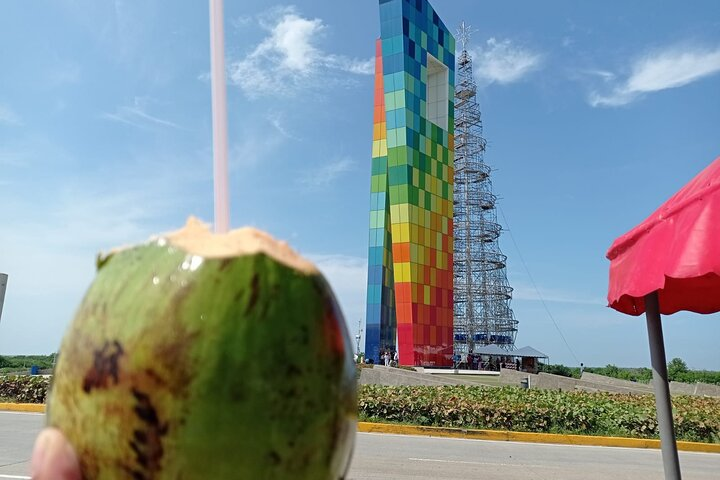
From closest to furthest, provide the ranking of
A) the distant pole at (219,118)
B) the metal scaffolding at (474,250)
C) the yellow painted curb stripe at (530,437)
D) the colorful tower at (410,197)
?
the distant pole at (219,118), the yellow painted curb stripe at (530,437), the colorful tower at (410,197), the metal scaffolding at (474,250)

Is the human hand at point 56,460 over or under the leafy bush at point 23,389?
over

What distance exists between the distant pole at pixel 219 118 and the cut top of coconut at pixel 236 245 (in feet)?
0.28

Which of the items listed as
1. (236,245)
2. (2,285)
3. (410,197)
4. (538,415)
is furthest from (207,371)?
(410,197)

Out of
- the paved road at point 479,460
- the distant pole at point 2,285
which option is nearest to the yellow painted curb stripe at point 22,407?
the paved road at point 479,460

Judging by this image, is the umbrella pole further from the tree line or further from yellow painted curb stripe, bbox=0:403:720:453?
the tree line

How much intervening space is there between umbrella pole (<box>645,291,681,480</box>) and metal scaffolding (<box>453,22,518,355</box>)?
45541mm

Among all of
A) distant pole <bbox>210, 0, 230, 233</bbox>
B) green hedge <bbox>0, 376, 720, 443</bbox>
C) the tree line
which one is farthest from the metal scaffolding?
distant pole <bbox>210, 0, 230, 233</bbox>

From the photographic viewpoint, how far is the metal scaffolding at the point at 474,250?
48.8 meters

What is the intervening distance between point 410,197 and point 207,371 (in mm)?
24218

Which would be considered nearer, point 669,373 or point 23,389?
point 23,389

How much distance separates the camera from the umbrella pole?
3686mm

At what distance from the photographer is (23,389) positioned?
1284 centimetres

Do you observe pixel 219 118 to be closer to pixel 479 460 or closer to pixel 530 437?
pixel 479 460

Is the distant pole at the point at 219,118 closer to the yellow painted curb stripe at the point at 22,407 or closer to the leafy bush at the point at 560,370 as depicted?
the yellow painted curb stripe at the point at 22,407
